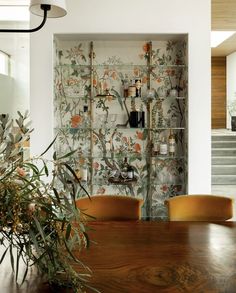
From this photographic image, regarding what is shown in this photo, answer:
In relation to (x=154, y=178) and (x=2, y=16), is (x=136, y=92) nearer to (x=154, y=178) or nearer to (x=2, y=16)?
(x=154, y=178)

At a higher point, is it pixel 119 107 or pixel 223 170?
pixel 119 107

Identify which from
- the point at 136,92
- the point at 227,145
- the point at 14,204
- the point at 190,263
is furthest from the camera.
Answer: the point at 227,145

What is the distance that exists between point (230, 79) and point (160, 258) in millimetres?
11909

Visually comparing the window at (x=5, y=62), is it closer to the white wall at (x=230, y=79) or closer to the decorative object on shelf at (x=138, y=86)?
the decorative object on shelf at (x=138, y=86)

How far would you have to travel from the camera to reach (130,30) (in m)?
4.06

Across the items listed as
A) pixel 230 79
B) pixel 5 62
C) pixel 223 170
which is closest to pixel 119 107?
pixel 5 62

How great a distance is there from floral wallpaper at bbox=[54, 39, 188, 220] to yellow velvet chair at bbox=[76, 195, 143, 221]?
180 cm

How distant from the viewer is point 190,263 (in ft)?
5.08

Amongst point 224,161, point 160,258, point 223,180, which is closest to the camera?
point 160,258

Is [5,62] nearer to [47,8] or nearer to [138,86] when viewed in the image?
[138,86]

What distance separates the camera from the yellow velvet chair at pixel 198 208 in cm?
248

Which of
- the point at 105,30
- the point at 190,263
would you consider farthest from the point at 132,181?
the point at 190,263

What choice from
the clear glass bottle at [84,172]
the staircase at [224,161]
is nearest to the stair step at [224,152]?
the staircase at [224,161]

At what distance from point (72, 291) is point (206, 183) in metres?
3.11
